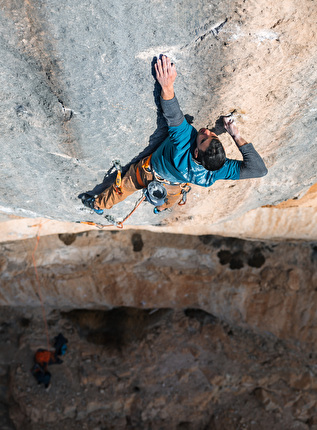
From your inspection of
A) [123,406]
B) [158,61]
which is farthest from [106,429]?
[158,61]

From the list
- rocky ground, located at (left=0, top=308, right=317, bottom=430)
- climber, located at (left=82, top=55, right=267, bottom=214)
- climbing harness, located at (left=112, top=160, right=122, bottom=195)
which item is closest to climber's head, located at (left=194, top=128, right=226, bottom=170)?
climber, located at (left=82, top=55, right=267, bottom=214)

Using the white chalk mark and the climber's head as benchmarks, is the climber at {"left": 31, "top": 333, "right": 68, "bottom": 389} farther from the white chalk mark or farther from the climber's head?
the white chalk mark

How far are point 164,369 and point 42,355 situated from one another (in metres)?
4.74

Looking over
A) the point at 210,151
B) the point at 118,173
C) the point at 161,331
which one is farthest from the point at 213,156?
the point at 161,331

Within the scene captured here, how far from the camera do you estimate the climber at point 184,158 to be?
4.23 metres

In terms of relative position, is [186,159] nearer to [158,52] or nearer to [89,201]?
[158,52]

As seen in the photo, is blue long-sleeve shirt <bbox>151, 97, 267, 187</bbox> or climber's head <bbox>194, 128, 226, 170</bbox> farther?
blue long-sleeve shirt <bbox>151, 97, 267, 187</bbox>

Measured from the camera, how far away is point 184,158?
465 centimetres

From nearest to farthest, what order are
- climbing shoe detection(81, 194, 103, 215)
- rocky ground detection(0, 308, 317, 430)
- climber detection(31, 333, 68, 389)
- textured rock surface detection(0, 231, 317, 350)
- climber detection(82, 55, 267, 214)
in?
climber detection(82, 55, 267, 214), climbing shoe detection(81, 194, 103, 215), textured rock surface detection(0, 231, 317, 350), rocky ground detection(0, 308, 317, 430), climber detection(31, 333, 68, 389)

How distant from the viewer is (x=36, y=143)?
520cm

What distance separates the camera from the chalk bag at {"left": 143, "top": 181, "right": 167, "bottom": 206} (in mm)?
5352

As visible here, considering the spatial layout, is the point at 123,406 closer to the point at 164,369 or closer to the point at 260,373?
the point at 164,369

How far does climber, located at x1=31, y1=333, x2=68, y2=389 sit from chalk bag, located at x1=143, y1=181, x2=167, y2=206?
9.05 m

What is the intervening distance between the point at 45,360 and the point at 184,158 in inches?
424
